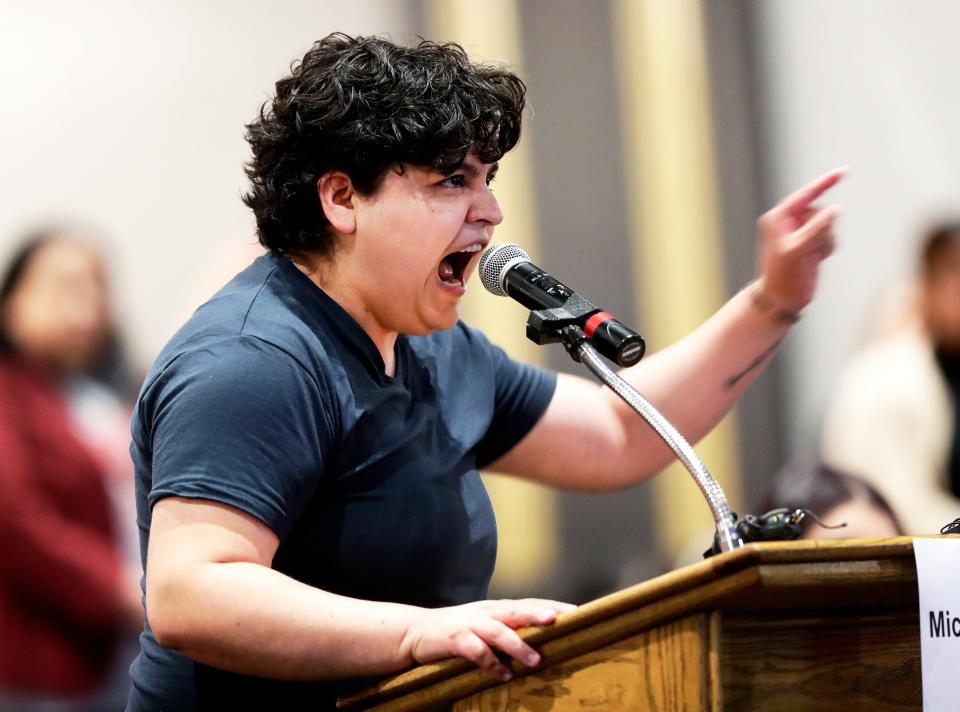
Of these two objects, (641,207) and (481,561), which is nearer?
(481,561)

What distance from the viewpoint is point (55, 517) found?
3078mm

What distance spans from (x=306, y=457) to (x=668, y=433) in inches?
12.8

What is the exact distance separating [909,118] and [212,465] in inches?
133

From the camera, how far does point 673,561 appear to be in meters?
3.73

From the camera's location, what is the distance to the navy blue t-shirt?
3.71 feet

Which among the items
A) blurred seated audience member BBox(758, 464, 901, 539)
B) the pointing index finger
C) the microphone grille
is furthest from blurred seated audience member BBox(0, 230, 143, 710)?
the pointing index finger

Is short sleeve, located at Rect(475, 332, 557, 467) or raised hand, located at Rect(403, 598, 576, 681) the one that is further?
short sleeve, located at Rect(475, 332, 557, 467)

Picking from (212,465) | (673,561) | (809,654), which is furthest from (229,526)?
(673,561)

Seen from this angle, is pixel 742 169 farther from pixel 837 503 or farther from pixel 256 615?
pixel 256 615

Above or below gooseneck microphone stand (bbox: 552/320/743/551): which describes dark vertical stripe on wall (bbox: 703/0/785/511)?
above

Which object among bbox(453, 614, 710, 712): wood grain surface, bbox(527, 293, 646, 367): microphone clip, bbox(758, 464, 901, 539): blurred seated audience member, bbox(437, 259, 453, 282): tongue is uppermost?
bbox(437, 259, 453, 282): tongue

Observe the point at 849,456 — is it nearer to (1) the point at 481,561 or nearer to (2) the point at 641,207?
(2) the point at 641,207

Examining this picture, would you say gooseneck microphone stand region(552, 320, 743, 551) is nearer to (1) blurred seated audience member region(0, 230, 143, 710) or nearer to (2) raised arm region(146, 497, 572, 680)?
(2) raised arm region(146, 497, 572, 680)

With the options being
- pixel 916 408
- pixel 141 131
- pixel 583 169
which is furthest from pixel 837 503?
pixel 141 131
